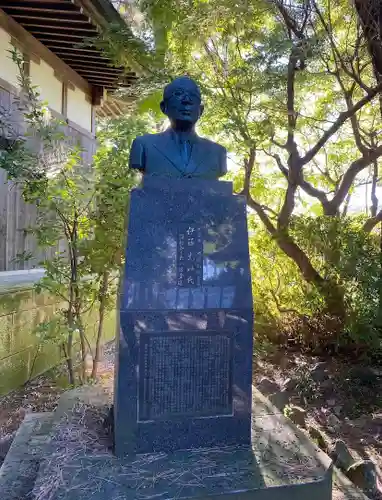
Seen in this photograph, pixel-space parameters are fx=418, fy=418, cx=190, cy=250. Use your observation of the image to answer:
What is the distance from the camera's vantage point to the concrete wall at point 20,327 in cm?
499

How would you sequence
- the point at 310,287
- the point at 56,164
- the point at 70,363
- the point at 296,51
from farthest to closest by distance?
the point at 310,287 → the point at 296,51 → the point at 70,363 → the point at 56,164

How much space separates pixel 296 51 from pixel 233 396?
4196mm

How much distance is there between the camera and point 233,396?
9.66 ft

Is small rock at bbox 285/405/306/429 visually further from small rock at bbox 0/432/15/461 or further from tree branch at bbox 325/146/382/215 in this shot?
tree branch at bbox 325/146/382/215

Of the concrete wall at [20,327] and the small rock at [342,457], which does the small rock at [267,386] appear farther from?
the concrete wall at [20,327]

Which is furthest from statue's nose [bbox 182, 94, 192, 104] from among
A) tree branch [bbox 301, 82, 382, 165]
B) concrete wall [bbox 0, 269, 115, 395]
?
tree branch [bbox 301, 82, 382, 165]

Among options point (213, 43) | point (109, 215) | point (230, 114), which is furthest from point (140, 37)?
point (109, 215)

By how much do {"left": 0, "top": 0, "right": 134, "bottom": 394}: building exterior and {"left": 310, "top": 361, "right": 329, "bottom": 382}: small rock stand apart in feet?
12.0

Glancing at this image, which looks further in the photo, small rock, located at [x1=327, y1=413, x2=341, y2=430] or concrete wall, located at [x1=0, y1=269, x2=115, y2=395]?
concrete wall, located at [x1=0, y1=269, x2=115, y2=395]

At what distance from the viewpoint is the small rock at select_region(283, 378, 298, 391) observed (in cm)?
543

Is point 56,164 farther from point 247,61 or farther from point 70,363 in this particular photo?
point 247,61

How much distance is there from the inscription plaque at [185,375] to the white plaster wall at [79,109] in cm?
552

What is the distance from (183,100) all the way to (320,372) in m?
4.28

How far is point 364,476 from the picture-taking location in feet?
10.2
